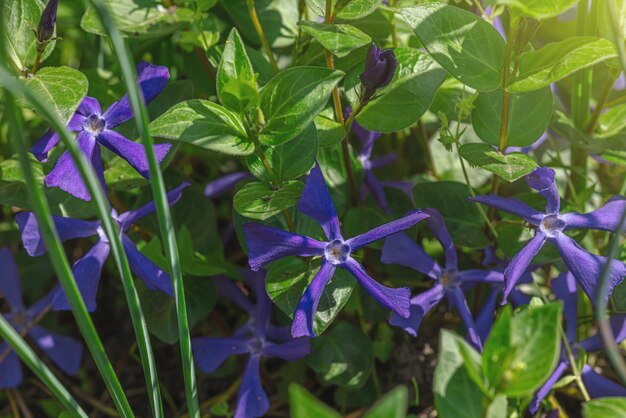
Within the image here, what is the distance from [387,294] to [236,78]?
42cm

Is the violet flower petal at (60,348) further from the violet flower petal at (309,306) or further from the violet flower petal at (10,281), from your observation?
the violet flower petal at (309,306)

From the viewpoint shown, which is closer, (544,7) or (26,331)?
(544,7)

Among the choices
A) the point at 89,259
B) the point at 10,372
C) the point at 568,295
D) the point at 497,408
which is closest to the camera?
the point at 497,408

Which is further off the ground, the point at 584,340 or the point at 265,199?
the point at 265,199

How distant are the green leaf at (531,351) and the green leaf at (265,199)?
40 centimetres

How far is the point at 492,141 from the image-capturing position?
4.35 feet

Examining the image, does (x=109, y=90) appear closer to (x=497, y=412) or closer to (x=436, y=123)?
(x=436, y=123)

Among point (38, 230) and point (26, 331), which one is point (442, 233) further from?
point (26, 331)

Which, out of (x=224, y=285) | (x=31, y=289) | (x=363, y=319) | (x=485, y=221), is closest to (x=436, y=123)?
(x=485, y=221)

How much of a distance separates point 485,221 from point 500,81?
1.03 ft

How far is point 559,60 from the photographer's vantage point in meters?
1.16

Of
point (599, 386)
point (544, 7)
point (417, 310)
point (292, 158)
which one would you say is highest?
point (544, 7)

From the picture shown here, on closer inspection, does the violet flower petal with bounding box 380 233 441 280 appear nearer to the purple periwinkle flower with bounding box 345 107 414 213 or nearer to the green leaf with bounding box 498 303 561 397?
the purple periwinkle flower with bounding box 345 107 414 213

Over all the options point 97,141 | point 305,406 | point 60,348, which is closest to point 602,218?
point 305,406
